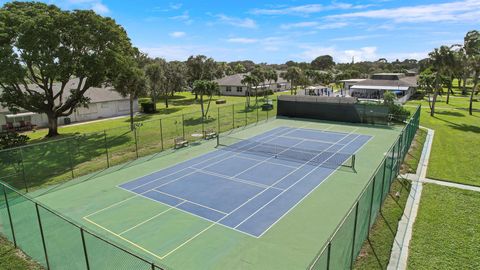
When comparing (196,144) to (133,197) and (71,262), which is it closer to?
(133,197)

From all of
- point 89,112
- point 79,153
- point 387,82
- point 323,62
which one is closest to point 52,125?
point 89,112

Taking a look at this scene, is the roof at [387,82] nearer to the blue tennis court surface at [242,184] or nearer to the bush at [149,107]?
the bush at [149,107]

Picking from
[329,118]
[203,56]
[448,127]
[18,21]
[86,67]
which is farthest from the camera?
[203,56]

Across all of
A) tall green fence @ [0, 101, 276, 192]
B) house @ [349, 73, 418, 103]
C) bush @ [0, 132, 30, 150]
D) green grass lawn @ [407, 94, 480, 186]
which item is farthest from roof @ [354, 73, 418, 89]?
bush @ [0, 132, 30, 150]

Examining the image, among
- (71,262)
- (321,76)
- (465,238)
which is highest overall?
(321,76)

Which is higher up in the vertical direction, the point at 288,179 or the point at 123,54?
the point at 123,54

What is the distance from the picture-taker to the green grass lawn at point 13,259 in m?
9.48

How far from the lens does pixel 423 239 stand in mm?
10648

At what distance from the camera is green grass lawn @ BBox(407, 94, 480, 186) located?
674 inches

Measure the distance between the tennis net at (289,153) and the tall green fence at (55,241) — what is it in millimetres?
13337

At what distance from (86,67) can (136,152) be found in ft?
30.9

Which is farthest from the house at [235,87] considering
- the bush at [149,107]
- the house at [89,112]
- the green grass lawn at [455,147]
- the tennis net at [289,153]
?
the tennis net at [289,153]

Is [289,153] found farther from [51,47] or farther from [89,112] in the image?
[89,112]

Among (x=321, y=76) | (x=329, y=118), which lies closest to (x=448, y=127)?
(x=329, y=118)
